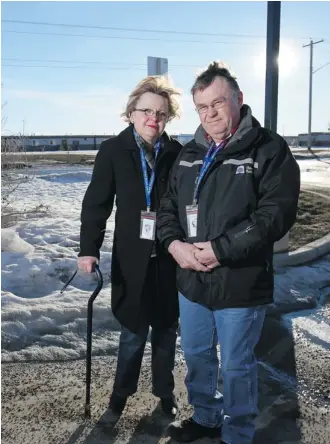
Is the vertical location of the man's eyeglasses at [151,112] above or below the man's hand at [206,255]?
above

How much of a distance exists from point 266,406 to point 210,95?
1.92 metres

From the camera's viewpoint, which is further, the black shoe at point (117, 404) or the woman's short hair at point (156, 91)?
the black shoe at point (117, 404)

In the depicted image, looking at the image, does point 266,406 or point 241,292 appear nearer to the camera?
point 241,292

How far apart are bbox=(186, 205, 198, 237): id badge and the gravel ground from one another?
119 centimetres

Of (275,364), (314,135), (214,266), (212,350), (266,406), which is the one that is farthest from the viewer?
(314,135)

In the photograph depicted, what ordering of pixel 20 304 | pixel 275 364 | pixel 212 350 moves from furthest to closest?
pixel 20 304, pixel 275 364, pixel 212 350

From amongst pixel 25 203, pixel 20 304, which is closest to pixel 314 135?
pixel 25 203

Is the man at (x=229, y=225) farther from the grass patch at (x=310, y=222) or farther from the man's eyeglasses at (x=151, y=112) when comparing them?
the grass patch at (x=310, y=222)

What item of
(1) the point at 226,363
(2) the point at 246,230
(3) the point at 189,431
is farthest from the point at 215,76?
(3) the point at 189,431

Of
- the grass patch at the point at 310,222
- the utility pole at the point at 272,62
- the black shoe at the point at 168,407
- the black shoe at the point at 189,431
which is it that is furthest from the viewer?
the grass patch at the point at 310,222

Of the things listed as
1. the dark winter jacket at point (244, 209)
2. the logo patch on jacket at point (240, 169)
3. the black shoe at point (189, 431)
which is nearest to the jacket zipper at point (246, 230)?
the dark winter jacket at point (244, 209)

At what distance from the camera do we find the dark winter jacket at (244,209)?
88.6 inches

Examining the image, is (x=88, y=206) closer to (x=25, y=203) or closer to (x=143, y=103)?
(x=143, y=103)

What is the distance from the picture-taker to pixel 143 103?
2.69 m
